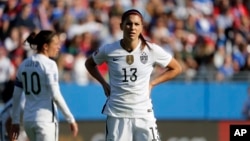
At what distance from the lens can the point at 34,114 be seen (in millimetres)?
11141

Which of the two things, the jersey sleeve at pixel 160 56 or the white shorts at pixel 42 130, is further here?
the white shorts at pixel 42 130

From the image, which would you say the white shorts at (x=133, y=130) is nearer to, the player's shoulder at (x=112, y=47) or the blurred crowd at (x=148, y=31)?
Answer: the player's shoulder at (x=112, y=47)

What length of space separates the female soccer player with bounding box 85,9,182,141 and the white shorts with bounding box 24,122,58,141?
1.17m

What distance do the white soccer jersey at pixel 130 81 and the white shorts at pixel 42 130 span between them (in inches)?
46.6

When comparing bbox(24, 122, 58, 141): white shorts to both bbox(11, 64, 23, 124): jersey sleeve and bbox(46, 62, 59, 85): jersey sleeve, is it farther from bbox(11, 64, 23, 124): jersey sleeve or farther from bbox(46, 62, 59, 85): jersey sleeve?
bbox(46, 62, 59, 85): jersey sleeve

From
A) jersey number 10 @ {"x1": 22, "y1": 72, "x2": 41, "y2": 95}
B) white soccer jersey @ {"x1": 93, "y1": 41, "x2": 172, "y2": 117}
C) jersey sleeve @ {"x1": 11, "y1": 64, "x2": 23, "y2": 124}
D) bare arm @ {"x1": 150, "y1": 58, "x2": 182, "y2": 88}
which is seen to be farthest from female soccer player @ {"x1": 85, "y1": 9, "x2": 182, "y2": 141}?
jersey sleeve @ {"x1": 11, "y1": 64, "x2": 23, "y2": 124}

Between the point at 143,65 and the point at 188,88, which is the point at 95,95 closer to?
the point at 188,88

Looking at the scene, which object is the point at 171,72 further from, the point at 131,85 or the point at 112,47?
the point at 112,47

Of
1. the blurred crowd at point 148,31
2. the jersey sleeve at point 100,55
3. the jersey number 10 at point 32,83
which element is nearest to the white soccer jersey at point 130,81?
the jersey sleeve at point 100,55

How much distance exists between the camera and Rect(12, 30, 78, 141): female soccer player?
11125 mm

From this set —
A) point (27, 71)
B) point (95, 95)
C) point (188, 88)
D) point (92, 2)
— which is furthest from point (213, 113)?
point (27, 71)

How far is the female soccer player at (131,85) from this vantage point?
32.8ft

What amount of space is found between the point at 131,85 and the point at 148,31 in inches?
453

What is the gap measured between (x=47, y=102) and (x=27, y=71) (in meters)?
0.45
